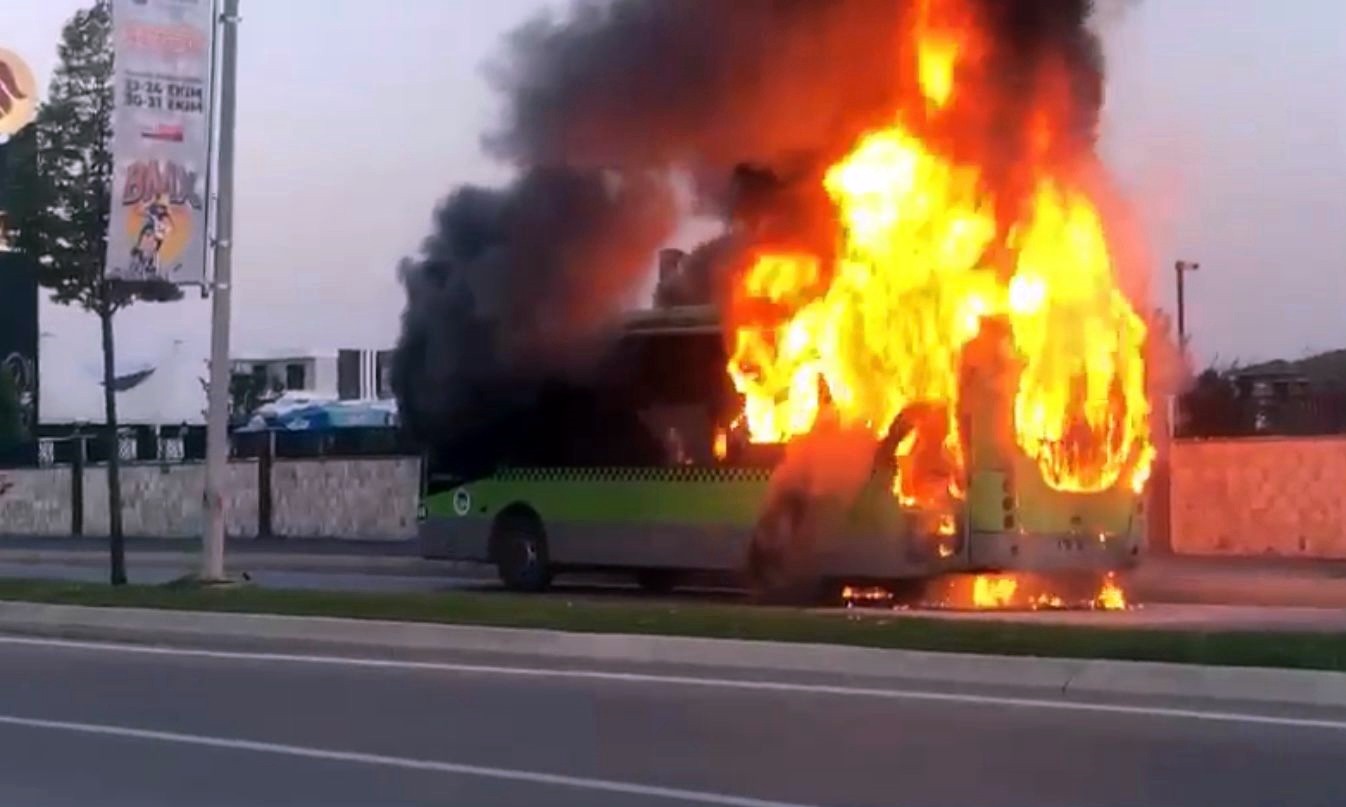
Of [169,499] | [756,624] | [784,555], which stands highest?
[169,499]

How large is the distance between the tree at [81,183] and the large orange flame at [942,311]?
7.56 m

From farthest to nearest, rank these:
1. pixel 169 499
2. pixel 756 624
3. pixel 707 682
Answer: pixel 169 499
pixel 756 624
pixel 707 682

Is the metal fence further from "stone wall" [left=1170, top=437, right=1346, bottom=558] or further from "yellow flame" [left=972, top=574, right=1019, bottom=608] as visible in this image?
"stone wall" [left=1170, top=437, right=1346, bottom=558]

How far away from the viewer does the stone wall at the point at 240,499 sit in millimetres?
37344

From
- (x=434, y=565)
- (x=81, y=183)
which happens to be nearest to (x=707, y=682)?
(x=81, y=183)

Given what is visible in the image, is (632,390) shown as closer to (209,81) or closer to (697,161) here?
(697,161)

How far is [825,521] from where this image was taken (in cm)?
2058

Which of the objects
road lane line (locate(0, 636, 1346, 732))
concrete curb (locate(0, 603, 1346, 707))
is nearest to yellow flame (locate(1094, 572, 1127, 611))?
concrete curb (locate(0, 603, 1346, 707))

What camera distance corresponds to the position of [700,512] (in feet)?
71.7

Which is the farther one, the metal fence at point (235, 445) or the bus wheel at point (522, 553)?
the metal fence at point (235, 445)

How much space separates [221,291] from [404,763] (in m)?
12.1

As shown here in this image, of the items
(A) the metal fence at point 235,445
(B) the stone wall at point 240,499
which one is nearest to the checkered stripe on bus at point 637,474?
(A) the metal fence at point 235,445

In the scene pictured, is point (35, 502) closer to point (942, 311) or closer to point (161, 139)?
point (161, 139)

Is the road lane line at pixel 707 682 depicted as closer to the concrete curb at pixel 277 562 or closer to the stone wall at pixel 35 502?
the concrete curb at pixel 277 562
